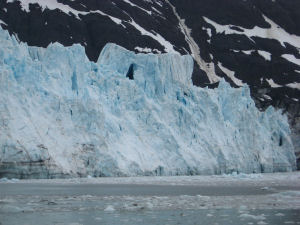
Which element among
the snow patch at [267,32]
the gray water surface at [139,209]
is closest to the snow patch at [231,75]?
the snow patch at [267,32]

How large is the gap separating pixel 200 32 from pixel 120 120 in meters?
42.3

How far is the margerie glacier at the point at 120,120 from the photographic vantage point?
75.0 feet

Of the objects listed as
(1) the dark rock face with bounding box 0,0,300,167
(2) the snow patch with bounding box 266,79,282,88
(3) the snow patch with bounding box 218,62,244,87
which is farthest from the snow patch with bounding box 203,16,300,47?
(2) the snow patch with bounding box 266,79,282,88

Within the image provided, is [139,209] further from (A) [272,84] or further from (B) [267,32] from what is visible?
(B) [267,32]

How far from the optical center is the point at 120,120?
1091 inches

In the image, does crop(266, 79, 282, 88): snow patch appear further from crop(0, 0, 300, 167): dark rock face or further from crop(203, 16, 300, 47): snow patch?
crop(203, 16, 300, 47): snow patch

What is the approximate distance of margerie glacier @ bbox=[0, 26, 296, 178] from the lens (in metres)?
22.9

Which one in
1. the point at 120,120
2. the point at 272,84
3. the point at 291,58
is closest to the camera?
the point at 120,120

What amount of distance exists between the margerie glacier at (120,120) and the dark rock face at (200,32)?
10.5 meters

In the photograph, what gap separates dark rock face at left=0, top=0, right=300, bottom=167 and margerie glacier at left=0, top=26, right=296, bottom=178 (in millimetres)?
10472

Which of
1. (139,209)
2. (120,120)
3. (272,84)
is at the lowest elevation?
(139,209)

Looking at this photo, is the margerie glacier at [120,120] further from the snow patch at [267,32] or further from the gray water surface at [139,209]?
the snow patch at [267,32]

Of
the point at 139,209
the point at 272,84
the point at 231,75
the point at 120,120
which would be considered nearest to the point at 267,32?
the point at 231,75

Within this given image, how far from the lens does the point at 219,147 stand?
1233 inches
